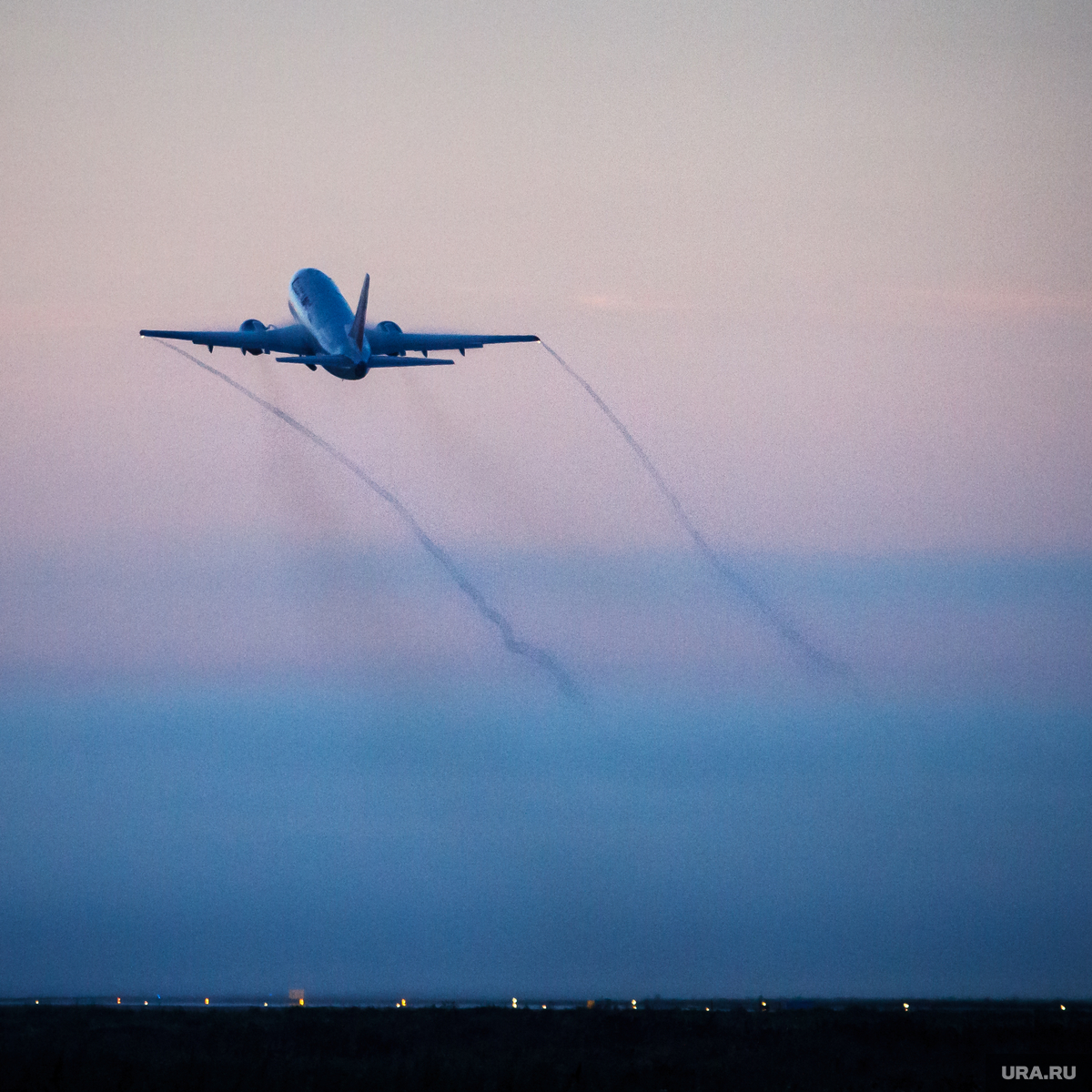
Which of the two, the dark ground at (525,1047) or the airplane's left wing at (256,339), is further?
the airplane's left wing at (256,339)

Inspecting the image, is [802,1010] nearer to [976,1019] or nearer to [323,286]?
[976,1019]

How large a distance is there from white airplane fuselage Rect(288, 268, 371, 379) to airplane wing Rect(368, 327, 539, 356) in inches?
43.3

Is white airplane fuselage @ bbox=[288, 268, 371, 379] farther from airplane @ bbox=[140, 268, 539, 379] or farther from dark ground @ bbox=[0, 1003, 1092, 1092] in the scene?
dark ground @ bbox=[0, 1003, 1092, 1092]

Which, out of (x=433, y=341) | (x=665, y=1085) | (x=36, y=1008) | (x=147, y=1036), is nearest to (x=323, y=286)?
(x=433, y=341)

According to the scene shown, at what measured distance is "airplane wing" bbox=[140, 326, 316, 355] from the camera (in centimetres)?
11900

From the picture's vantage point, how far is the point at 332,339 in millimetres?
123250

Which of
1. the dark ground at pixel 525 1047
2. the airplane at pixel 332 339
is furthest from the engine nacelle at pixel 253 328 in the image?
the dark ground at pixel 525 1047

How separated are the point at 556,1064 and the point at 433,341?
179 ft

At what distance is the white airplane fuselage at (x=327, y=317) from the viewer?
113 m

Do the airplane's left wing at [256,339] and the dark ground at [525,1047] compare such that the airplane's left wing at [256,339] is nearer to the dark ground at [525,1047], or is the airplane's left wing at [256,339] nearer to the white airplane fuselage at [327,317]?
the white airplane fuselage at [327,317]

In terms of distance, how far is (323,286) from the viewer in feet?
438

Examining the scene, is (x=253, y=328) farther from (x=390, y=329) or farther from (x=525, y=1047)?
(x=525, y=1047)

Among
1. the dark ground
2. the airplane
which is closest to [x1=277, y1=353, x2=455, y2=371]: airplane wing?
the airplane

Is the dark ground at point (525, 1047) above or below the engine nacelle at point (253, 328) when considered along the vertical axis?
below
